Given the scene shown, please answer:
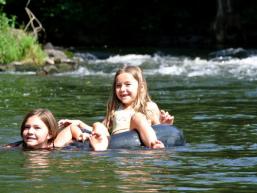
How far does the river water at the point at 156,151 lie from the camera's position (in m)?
6.79

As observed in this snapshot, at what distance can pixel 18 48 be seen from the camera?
23.9m

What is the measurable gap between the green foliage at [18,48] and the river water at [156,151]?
6.79 feet

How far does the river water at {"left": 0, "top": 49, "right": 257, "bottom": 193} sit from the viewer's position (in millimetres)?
6793

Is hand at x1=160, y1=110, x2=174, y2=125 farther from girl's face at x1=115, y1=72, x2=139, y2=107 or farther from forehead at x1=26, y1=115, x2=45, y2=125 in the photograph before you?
forehead at x1=26, y1=115, x2=45, y2=125

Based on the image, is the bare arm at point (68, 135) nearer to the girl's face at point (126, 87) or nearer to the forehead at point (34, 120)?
the forehead at point (34, 120)

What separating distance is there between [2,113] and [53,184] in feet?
20.1

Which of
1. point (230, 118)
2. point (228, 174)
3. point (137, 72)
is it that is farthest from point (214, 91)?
point (228, 174)

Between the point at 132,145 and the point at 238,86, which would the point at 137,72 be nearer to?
the point at 132,145

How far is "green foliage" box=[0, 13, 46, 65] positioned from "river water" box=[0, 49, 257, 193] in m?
2.07

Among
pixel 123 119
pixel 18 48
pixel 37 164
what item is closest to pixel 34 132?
pixel 123 119

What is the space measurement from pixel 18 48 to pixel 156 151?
15.8 metres

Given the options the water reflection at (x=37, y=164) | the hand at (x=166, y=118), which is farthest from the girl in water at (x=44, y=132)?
the hand at (x=166, y=118)

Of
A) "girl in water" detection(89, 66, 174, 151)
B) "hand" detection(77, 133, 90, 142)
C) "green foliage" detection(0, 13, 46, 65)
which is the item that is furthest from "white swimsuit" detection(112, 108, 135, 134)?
"green foliage" detection(0, 13, 46, 65)

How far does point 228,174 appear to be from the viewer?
7.20 meters
